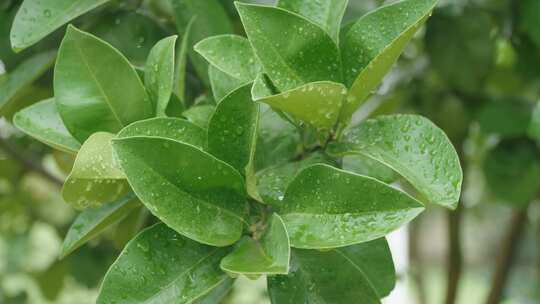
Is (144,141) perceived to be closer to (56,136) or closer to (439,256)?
(56,136)

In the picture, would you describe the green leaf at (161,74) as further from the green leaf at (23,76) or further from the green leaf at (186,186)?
the green leaf at (23,76)

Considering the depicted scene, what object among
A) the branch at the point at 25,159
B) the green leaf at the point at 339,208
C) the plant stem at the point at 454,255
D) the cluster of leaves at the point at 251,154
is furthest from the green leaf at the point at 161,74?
the plant stem at the point at 454,255

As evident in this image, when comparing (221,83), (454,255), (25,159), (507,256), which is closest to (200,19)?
(221,83)

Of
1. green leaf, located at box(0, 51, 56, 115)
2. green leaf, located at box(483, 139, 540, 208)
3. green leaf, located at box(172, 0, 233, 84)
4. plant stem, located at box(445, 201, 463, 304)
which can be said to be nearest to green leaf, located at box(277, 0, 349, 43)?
green leaf, located at box(172, 0, 233, 84)

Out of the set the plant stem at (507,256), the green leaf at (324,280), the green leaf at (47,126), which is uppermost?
the green leaf at (47,126)

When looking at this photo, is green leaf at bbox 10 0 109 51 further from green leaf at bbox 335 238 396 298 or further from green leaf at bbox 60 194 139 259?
green leaf at bbox 335 238 396 298

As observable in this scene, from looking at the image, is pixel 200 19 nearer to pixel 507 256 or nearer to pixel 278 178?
pixel 278 178
